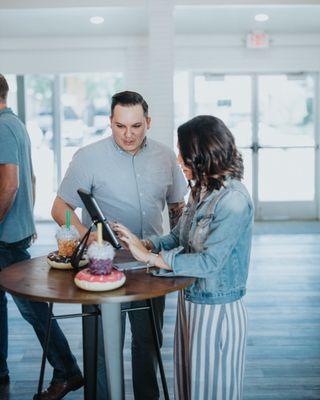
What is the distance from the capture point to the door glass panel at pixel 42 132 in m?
9.20

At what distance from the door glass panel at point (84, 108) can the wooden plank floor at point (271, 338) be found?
391 centimetres

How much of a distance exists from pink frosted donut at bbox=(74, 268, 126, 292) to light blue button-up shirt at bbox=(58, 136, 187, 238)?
0.77m

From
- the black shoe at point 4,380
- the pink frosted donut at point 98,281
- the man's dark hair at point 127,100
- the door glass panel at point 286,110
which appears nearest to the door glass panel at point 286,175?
the door glass panel at point 286,110

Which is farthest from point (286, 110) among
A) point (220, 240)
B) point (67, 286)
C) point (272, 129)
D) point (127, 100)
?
point (67, 286)

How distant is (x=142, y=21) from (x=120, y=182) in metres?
5.31

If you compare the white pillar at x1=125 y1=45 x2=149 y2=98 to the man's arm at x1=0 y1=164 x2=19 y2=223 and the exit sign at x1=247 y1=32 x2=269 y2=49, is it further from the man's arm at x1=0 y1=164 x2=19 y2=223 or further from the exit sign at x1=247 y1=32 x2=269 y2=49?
the man's arm at x1=0 y1=164 x2=19 y2=223

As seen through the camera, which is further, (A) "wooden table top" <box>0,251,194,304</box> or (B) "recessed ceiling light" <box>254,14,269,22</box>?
(B) "recessed ceiling light" <box>254,14,269,22</box>

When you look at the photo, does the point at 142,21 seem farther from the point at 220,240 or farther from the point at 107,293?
the point at 107,293

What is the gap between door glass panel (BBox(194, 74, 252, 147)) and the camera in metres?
9.00

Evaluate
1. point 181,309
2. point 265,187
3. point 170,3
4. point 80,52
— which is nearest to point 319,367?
point 181,309

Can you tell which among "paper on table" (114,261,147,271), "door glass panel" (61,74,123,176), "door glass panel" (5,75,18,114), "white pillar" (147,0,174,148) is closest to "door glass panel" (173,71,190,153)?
"door glass panel" (61,74,123,176)

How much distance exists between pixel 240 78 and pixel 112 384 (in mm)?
7247

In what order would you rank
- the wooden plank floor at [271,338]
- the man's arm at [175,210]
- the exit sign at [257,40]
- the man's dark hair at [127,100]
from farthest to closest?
the exit sign at [257,40] < the wooden plank floor at [271,338] < the man's arm at [175,210] < the man's dark hair at [127,100]

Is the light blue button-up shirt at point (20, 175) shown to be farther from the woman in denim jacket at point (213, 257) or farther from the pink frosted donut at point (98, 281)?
the pink frosted donut at point (98, 281)
